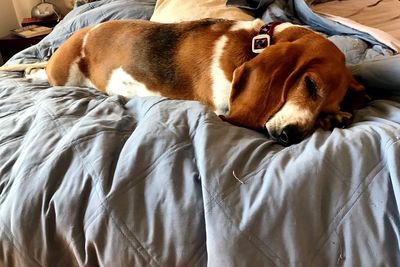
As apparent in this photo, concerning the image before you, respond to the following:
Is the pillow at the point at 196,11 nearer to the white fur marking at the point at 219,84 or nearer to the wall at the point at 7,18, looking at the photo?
the white fur marking at the point at 219,84

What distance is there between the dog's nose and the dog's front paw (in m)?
0.11

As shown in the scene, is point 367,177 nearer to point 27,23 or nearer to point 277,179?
point 277,179

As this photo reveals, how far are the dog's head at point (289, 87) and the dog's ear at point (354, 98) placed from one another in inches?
2.1

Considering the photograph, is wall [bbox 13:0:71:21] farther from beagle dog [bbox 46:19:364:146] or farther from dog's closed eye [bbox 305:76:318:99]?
dog's closed eye [bbox 305:76:318:99]

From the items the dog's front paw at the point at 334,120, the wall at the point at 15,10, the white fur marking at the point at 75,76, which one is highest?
the dog's front paw at the point at 334,120

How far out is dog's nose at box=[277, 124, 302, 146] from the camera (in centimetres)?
110

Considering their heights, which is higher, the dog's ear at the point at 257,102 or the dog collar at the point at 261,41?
the dog collar at the point at 261,41

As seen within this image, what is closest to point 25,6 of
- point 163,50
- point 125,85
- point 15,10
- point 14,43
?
point 15,10

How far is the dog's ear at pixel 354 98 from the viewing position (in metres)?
1.31

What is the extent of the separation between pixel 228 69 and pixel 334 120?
0.39 m

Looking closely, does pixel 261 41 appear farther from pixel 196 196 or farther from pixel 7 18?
pixel 7 18

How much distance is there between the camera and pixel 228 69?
4.59 feet

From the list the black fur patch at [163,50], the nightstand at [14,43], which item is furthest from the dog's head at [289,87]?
the nightstand at [14,43]

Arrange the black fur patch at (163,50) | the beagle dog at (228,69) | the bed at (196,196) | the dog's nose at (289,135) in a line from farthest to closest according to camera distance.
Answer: the black fur patch at (163,50), the beagle dog at (228,69), the dog's nose at (289,135), the bed at (196,196)
